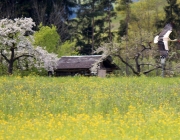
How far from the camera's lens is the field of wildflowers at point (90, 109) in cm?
1420

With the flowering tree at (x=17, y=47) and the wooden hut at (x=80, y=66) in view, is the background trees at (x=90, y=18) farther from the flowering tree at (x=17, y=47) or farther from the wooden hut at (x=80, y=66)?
the flowering tree at (x=17, y=47)

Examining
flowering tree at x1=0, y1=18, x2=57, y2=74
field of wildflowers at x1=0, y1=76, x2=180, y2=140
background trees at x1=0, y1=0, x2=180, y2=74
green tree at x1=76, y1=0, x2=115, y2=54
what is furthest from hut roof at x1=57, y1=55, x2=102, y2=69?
green tree at x1=76, y1=0, x2=115, y2=54

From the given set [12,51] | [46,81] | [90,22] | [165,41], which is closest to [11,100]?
[46,81]

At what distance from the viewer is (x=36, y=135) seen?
45.5 ft

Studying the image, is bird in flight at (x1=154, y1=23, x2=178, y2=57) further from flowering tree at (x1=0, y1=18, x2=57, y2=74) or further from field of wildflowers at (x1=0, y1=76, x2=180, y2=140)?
flowering tree at (x1=0, y1=18, x2=57, y2=74)

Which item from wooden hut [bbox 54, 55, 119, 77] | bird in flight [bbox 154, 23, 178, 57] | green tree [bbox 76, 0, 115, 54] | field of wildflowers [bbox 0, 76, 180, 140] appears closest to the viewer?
field of wildflowers [bbox 0, 76, 180, 140]

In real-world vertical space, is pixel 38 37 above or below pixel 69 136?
above

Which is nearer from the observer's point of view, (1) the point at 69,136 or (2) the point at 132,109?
(1) the point at 69,136

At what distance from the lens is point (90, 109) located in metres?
19.6

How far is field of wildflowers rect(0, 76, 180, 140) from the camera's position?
1420 cm

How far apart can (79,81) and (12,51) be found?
10532 mm

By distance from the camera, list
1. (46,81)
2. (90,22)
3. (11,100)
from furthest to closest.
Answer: (90,22) → (46,81) → (11,100)

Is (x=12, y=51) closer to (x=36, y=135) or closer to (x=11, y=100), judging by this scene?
(x=11, y=100)

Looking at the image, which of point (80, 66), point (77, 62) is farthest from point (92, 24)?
point (80, 66)
